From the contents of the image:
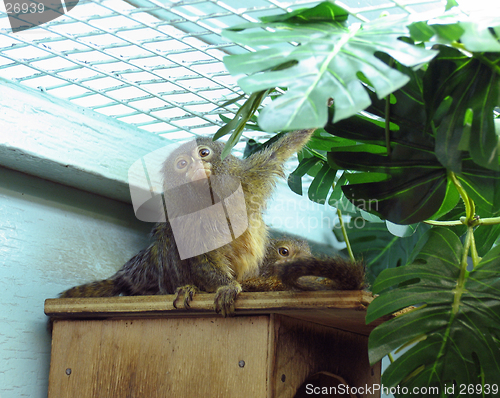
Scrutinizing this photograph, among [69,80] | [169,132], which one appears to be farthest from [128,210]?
[69,80]

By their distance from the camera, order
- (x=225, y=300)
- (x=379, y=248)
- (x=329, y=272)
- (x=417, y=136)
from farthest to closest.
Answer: (x=379, y=248) < (x=225, y=300) < (x=329, y=272) < (x=417, y=136)

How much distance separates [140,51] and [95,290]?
0.73 m

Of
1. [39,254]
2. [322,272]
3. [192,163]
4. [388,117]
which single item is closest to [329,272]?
[322,272]

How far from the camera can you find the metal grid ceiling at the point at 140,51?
131cm

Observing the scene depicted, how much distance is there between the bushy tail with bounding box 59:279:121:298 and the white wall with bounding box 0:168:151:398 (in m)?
0.11

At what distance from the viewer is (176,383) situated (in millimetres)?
1169

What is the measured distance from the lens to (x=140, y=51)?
145 cm

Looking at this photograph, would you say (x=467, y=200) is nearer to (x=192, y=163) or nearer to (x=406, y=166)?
(x=406, y=166)

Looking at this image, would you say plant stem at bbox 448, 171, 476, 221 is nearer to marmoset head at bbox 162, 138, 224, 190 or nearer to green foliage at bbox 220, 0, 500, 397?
green foliage at bbox 220, 0, 500, 397

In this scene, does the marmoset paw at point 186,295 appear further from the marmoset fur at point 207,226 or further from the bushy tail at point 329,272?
the bushy tail at point 329,272

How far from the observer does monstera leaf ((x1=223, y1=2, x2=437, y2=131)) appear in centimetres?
56

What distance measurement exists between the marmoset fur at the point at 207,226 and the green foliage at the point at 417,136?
1.58 ft

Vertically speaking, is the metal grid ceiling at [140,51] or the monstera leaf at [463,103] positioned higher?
the monstera leaf at [463,103]

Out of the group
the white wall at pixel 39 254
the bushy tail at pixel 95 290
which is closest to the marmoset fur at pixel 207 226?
the bushy tail at pixel 95 290
